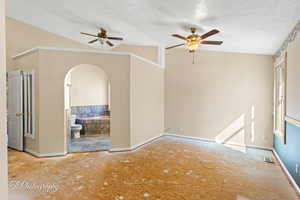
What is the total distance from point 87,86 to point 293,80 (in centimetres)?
665

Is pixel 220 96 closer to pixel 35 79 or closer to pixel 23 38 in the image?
pixel 35 79

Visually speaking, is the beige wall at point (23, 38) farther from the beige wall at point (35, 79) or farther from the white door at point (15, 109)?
the beige wall at point (35, 79)

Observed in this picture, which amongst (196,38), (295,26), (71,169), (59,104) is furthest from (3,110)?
(295,26)

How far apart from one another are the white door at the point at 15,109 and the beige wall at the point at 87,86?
7.63ft

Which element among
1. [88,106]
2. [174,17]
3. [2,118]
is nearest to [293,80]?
[174,17]

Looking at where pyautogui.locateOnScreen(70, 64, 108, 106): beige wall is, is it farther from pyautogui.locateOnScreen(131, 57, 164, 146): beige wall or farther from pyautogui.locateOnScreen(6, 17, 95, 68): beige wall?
pyautogui.locateOnScreen(131, 57, 164, 146): beige wall

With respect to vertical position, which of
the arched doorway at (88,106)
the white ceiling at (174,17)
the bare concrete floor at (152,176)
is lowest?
the bare concrete floor at (152,176)

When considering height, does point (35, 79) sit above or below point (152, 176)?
above

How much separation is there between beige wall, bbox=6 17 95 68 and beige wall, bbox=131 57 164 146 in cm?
347

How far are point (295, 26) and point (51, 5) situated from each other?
554 cm

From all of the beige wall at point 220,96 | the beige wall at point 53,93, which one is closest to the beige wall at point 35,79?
the beige wall at point 53,93

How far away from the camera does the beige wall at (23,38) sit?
4754 millimetres

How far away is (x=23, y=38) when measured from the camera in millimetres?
5070

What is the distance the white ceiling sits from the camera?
2834mm
